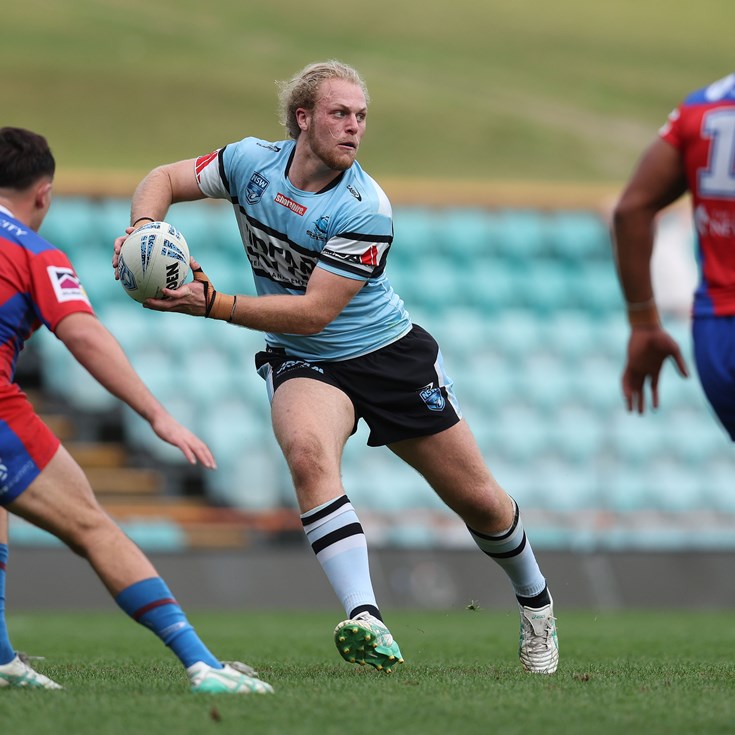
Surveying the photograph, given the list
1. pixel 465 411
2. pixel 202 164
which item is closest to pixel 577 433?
pixel 465 411

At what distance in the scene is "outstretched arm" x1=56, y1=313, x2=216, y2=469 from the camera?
14.1ft

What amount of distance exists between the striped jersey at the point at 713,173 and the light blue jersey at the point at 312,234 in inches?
70.0

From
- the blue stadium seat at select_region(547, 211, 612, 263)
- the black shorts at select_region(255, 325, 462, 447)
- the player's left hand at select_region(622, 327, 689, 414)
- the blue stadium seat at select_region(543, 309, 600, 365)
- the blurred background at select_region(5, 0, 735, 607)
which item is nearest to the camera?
the player's left hand at select_region(622, 327, 689, 414)

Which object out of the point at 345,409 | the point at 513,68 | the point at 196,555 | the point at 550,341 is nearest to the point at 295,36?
the point at 513,68

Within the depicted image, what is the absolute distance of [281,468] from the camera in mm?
14188

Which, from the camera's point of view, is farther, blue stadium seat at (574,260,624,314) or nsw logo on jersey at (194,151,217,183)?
blue stadium seat at (574,260,624,314)

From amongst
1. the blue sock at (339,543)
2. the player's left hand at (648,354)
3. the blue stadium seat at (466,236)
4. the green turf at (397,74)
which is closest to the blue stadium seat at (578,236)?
the blue stadium seat at (466,236)

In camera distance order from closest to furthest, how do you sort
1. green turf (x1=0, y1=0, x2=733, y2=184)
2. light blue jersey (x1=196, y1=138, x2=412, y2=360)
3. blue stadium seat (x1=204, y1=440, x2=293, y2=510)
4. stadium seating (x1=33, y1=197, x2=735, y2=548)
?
light blue jersey (x1=196, y1=138, x2=412, y2=360), blue stadium seat (x1=204, y1=440, x2=293, y2=510), stadium seating (x1=33, y1=197, x2=735, y2=548), green turf (x1=0, y1=0, x2=733, y2=184)

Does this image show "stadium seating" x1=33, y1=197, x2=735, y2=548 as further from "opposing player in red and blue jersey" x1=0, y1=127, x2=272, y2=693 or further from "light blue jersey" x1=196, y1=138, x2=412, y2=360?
"opposing player in red and blue jersey" x1=0, y1=127, x2=272, y2=693

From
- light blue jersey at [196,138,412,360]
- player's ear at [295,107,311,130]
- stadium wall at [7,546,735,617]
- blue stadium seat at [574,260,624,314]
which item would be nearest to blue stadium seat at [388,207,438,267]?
blue stadium seat at [574,260,624,314]

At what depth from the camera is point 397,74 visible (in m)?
26.5

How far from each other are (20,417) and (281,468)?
971 cm

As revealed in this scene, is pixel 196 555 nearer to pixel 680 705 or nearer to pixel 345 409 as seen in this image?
pixel 345 409

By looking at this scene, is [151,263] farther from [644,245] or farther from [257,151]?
[644,245]
